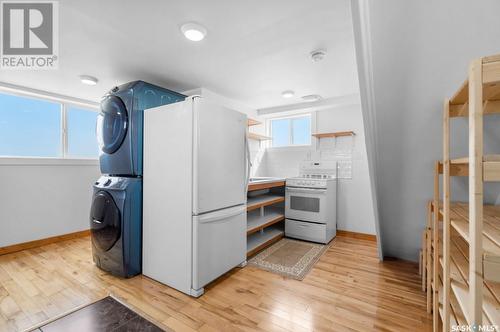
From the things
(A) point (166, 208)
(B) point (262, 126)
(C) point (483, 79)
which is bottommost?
(A) point (166, 208)

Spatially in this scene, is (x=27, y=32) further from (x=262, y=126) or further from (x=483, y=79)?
(x=262, y=126)

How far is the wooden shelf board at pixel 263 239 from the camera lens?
2795 millimetres

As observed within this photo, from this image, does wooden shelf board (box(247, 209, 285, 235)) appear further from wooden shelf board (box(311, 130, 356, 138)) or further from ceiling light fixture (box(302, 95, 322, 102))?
ceiling light fixture (box(302, 95, 322, 102))

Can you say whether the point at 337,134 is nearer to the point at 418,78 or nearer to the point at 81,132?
the point at 418,78

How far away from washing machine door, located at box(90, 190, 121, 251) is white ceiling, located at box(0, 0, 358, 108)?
1.43m

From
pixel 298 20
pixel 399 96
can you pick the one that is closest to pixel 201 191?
pixel 298 20

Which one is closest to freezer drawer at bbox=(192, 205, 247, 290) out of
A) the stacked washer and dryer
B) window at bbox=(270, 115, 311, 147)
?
the stacked washer and dryer

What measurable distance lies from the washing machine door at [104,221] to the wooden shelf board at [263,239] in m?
1.49

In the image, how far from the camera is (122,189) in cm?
217

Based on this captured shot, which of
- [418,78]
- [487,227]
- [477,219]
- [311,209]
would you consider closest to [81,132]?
[311,209]

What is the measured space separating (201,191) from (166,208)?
428 mm

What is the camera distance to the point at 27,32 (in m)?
1.79

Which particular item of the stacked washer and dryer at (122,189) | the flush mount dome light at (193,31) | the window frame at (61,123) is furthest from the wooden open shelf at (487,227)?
the window frame at (61,123)

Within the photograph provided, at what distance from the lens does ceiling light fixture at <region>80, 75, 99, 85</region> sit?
2.63 meters
